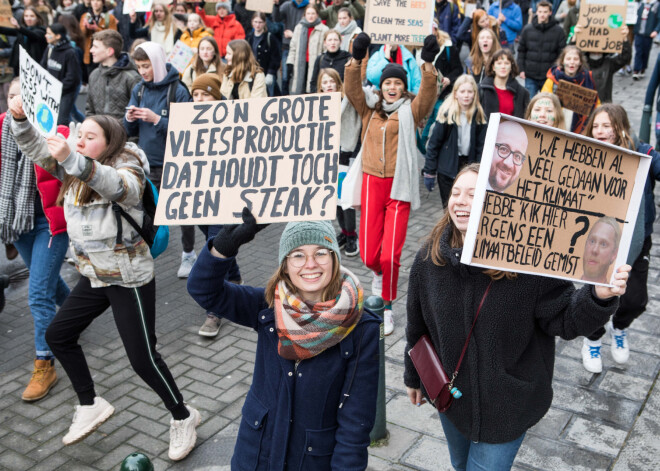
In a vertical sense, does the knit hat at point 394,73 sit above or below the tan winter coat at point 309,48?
below

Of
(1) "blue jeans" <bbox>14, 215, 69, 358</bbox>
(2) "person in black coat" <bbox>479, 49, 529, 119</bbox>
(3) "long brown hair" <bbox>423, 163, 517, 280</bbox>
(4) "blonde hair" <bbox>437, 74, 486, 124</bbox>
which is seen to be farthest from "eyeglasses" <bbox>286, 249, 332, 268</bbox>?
(2) "person in black coat" <bbox>479, 49, 529, 119</bbox>

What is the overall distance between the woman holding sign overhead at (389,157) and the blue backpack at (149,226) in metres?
2.15

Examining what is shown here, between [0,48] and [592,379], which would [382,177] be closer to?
[592,379]

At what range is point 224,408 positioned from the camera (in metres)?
5.00

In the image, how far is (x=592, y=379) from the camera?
5.31 metres

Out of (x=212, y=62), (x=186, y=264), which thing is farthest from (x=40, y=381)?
(x=212, y=62)

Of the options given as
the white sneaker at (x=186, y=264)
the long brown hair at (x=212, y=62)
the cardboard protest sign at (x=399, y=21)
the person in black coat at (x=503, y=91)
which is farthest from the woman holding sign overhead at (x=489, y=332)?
the long brown hair at (x=212, y=62)

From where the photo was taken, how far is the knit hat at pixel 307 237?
2.92 metres

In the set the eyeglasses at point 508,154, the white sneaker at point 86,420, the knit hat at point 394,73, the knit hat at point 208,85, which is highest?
the knit hat at point 394,73

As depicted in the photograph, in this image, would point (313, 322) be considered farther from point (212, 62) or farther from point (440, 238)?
point (212, 62)

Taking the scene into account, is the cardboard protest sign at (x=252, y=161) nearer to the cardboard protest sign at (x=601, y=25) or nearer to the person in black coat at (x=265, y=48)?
the cardboard protest sign at (x=601, y=25)

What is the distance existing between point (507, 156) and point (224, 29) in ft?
37.9

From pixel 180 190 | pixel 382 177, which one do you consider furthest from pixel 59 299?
pixel 180 190

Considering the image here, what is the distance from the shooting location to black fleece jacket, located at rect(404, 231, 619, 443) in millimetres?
2969
